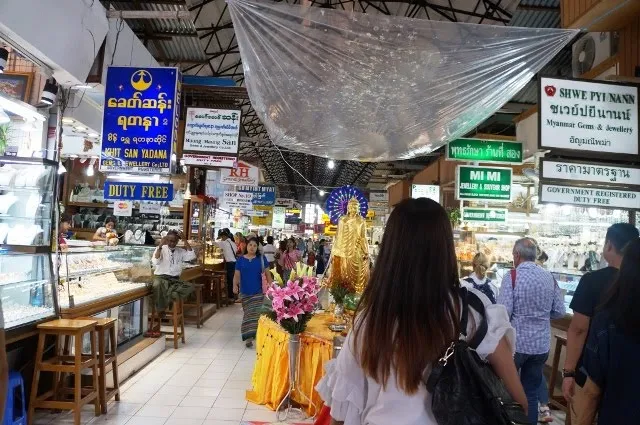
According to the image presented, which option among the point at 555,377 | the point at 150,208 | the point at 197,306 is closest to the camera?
the point at 555,377

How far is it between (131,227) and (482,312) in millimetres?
13403

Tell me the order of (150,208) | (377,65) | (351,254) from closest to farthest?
(377,65) < (351,254) < (150,208)

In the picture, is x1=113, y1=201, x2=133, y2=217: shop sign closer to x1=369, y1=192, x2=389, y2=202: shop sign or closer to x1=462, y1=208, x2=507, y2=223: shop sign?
x1=462, y1=208, x2=507, y2=223: shop sign

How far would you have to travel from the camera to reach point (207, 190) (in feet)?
43.7

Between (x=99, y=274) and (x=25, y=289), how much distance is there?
5.94 ft

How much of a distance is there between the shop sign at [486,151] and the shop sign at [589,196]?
3148mm

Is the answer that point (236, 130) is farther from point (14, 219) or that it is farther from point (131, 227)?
point (131, 227)

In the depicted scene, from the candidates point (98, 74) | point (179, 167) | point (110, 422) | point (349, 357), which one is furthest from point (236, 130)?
point (349, 357)

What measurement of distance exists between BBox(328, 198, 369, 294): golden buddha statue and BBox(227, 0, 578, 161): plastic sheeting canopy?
2251 millimetres

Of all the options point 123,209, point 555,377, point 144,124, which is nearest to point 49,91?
point 144,124

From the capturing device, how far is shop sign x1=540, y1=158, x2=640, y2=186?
3406mm

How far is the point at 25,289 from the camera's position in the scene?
4.09 m

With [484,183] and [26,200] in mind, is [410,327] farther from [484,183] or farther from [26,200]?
[484,183]

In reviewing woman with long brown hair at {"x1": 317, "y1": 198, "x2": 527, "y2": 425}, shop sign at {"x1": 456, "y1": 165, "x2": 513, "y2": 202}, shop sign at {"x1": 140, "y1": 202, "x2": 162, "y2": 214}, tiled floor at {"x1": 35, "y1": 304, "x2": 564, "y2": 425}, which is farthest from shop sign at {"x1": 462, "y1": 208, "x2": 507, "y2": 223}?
shop sign at {"x1": 140, "y1": 202, "x2": 162, "y2": 214}
